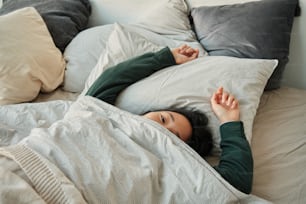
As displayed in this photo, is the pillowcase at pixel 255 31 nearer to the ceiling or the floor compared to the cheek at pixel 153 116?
nearer to the ceiling

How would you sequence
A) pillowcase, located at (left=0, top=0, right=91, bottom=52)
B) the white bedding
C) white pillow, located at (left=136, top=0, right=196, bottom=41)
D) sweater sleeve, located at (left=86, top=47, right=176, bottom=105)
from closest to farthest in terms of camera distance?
the white bedding < sweater sleeve, located at (left=86, top=47, right=176, bottom=105) < white pillow, located at (left=136, top=0, right=196, bottom=41) < pillowcase, located at (left=0, top=0, right=91, bottom=52)

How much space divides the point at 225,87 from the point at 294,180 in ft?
1.08

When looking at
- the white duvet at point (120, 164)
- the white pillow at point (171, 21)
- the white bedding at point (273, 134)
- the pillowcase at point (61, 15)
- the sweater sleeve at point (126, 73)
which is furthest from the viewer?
the pillowcase at point (61, 15)

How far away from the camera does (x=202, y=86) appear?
3.68 feet

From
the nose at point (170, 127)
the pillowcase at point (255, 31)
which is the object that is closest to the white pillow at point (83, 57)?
the pillowcase at point (255, 31)

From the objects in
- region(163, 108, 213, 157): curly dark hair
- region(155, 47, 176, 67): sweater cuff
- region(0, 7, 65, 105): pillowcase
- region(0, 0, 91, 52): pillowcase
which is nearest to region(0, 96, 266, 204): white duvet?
region(163, 108, 213, 157): curly dark hair

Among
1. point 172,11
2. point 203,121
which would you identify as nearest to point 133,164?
point 203,121

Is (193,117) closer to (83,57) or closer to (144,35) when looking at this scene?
(144,35)

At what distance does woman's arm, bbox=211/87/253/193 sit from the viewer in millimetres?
899

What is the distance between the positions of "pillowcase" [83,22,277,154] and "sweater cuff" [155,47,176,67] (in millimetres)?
32

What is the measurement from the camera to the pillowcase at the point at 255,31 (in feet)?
4.21

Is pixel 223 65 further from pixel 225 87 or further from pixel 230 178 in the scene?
pixel 230 178

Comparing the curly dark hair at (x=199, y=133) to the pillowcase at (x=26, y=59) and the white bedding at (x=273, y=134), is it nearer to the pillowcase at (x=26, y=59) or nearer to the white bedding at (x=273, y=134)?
the white bedding at (x=273, y=134)

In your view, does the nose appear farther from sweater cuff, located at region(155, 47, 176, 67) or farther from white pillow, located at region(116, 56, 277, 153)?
sweater cuff, located at region(155, 47, 176, 67)
